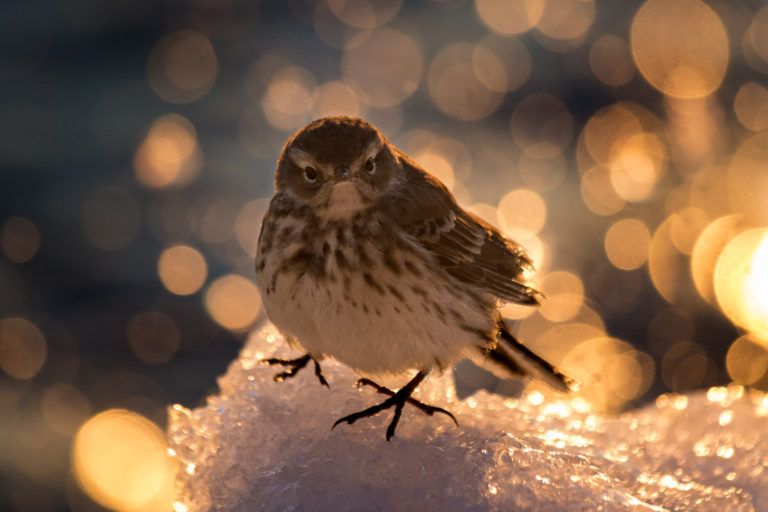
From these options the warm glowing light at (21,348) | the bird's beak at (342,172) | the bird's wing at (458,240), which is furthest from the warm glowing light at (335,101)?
the bird's beak at (342,172)

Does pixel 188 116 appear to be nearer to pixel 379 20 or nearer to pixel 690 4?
pixel 379 20

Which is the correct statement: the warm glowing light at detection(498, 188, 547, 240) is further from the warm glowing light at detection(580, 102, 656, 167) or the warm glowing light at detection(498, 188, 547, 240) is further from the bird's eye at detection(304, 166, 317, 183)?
the bird's eye at detection(304, 166, 317, 183)

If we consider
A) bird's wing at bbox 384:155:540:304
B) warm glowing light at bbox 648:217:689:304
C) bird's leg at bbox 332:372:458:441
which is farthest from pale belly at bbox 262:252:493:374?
warm glowing light at bbox 648:217:689:304

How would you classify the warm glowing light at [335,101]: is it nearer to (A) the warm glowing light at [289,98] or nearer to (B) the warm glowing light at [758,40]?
(A) the warm glowing light at [289,98]

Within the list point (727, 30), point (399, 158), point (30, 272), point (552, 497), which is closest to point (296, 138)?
point (399, 158)

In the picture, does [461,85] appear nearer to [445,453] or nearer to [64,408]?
[64,408]

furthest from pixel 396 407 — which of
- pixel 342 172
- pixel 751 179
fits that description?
pixel 751 179
